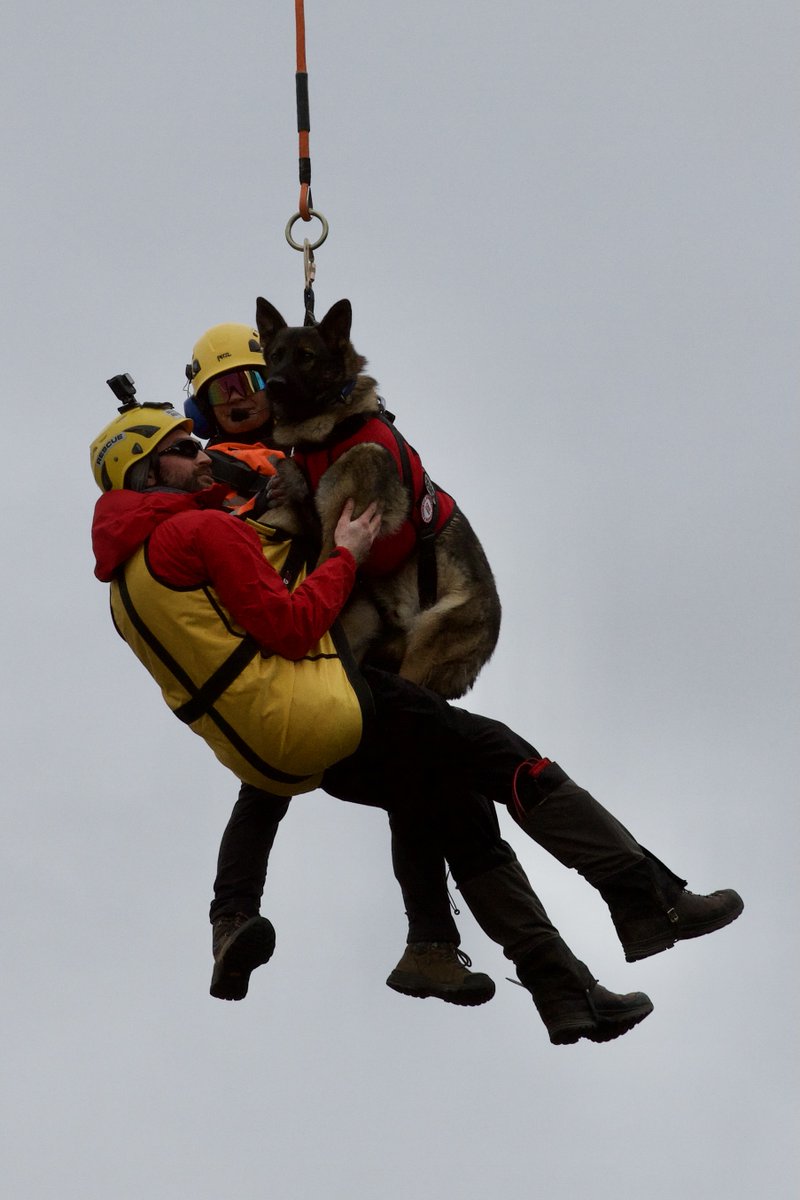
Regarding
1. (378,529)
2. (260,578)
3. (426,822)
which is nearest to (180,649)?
(260,578)

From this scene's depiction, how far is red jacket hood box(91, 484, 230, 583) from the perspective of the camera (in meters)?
9.13

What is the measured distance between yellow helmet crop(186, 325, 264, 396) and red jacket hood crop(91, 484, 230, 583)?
137 cm

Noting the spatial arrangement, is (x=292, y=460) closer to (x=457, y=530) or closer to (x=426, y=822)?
(x=457, y=530)

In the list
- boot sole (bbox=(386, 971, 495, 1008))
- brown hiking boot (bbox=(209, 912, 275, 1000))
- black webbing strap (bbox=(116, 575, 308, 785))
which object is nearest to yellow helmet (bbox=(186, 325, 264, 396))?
black webbing strap (bbox=(116, 575, 308, 785))

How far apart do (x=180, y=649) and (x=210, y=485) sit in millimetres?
1021

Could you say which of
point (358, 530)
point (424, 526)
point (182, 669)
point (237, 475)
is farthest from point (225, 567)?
point (424, 526)

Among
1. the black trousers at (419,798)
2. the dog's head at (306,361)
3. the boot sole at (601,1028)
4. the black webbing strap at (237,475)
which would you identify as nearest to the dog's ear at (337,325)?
the dog's head at (306,361)

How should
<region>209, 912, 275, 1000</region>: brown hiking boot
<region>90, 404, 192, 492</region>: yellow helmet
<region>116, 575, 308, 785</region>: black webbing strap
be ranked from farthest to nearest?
<region>209, 912, 275, 1000</region>: brown hiking boot
<region>90, 404, 192, 492</region>: yellow helmet
<region>116, 575, 308, 785</region>: black webbing strap

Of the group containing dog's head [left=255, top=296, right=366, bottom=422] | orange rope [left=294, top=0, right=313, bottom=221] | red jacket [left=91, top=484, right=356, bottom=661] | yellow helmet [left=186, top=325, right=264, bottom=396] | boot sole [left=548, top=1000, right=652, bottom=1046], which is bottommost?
boot sole [left=548, top=1000, right=652, bottom=1046]

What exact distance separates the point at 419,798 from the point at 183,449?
2.26 meters

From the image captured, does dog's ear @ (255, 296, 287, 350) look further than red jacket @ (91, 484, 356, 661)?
Yes

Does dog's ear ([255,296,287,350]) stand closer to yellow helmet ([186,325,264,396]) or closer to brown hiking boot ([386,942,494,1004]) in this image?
yellow helmet ([186,325,264,396])

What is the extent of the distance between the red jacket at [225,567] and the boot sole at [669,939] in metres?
2.33

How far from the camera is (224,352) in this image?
34.6 feet
